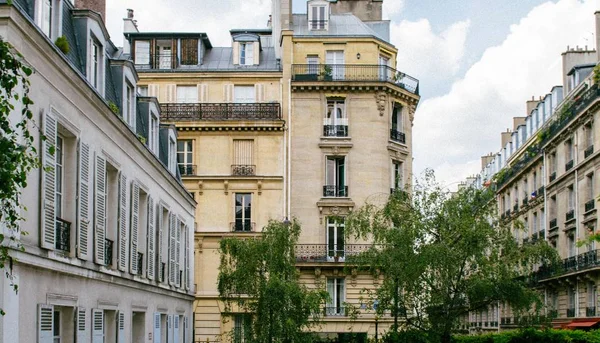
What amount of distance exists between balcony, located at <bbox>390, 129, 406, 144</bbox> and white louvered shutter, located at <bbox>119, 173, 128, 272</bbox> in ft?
89.0

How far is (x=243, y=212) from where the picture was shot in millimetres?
45562

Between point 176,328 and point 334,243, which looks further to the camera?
point 334,243

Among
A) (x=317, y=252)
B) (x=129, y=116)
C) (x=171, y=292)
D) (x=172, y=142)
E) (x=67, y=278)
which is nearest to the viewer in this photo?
(x=67, y=278)

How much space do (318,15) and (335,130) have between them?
650 centimetres

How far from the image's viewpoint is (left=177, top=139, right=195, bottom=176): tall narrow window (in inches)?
1796

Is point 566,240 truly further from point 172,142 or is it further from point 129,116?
point 129,116

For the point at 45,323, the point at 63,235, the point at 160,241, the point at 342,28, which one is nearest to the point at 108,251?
the point at 63,235

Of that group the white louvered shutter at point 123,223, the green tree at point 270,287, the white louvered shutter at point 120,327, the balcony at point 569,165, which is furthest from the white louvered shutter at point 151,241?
the balcony at point 569,165

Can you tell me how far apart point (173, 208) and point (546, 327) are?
43.9ft

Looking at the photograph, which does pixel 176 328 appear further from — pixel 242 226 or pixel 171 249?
pixel 242 226

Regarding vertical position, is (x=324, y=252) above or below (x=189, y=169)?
below

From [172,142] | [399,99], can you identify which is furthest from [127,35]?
[172,142]

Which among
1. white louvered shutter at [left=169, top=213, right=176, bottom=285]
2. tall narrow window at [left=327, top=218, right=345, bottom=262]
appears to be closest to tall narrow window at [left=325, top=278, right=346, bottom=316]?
tall narrow window at [left=327, top=218, right=345, bottom=262]

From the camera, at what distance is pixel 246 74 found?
47.1m
